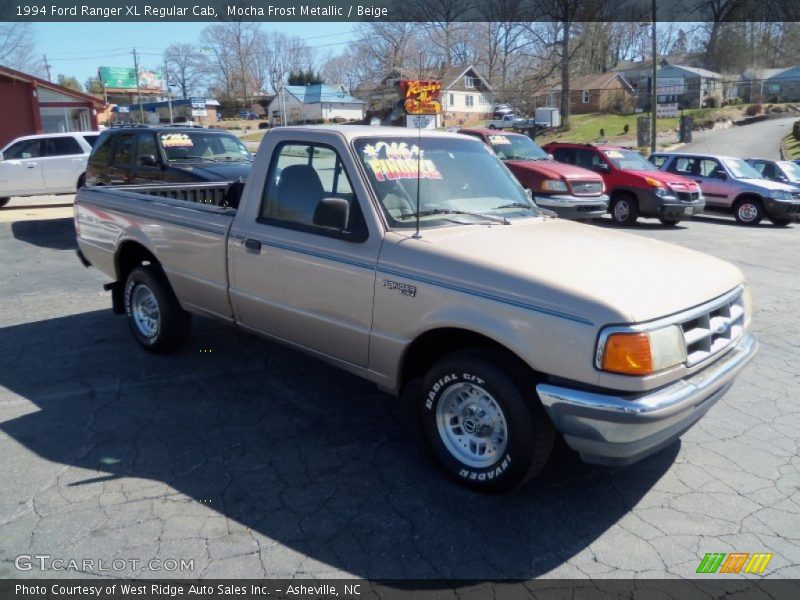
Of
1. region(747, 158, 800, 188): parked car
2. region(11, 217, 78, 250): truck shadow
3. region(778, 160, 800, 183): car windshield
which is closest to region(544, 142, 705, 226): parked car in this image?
region(747, 158, 800, 188): parked car

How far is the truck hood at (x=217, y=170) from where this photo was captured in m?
9.91

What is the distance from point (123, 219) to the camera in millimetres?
5742

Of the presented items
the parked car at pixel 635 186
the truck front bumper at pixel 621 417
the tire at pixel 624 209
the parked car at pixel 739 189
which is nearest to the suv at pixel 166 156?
the truck front bumper at pixel 621 417

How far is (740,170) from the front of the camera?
1678 centimetres

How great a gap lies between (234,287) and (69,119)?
32230mm

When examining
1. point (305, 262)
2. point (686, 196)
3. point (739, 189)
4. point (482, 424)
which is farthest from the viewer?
point (739, 189)

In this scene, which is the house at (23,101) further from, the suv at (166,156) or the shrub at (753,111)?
the shrub at (753,111)

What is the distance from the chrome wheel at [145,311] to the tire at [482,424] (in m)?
2.98

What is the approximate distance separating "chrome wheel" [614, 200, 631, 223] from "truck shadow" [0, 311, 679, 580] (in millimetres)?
11713

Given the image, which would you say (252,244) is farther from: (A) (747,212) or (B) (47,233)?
(A) (747,212)

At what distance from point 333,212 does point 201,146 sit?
8221 mm

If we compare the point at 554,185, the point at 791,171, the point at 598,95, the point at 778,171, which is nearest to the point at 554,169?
the point at 554,185

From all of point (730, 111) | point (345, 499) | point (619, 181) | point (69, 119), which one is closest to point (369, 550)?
point (345, 499)

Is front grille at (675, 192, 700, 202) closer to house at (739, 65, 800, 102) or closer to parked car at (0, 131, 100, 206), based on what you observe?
parked car at (0, 131, 100, 206)
